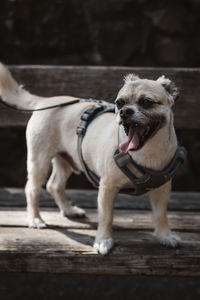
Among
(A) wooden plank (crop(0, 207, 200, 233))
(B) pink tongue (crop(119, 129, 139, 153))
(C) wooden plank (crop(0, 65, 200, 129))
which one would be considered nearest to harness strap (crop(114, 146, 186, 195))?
(B) pink tongue (crop(119, 129, 139, 153))

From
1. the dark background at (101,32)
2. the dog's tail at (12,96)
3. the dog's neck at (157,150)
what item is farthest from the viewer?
the dark background at (101,32)

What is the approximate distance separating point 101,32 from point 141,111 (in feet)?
7.65

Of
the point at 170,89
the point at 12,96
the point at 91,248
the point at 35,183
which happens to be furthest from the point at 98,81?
the point at 91,248

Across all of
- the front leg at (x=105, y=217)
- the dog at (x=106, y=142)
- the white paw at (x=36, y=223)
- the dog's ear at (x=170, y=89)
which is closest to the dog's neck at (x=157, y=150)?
the dog at (x=106, y=142)

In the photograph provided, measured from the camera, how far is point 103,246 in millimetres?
2086

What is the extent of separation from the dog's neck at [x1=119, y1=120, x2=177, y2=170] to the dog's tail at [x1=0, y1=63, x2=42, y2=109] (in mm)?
789

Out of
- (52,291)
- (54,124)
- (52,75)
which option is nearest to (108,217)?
(54,124)

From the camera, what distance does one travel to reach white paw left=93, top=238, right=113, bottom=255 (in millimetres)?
2072

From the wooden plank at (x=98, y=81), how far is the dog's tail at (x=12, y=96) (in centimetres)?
35

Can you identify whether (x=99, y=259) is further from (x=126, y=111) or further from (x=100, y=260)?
(x=126, y=111)

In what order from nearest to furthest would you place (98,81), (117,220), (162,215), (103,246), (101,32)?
(103,246), (162,215), (117,220), (98,81), (101,32)

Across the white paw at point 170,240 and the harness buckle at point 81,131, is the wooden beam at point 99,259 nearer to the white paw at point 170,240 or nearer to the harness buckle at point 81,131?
the white paw at point 170,240

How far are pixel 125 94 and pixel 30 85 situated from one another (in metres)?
1.28

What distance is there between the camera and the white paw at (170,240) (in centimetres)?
216
